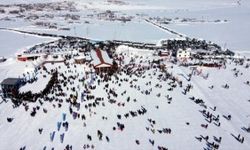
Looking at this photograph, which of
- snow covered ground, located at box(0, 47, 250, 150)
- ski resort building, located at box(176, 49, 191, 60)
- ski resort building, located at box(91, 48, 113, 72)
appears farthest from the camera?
ski resort building, located at box(176, 49, 191, 60)

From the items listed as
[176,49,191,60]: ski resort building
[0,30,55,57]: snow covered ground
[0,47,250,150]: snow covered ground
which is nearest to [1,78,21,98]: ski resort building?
[0,47,250,150]: snow covered ground

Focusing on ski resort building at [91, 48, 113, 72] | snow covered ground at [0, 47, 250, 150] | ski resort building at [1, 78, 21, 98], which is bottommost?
snow covered ground at [0, 47, 250, 150]

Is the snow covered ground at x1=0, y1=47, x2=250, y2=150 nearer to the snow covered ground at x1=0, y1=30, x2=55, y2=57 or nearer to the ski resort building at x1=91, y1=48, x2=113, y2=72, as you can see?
the ski resort building at x1=91, y1=48, x2=113, y2=72

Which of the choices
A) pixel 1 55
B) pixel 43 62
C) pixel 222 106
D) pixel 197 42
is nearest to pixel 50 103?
pixel 43 62

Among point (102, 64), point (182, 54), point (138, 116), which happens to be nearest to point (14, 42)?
point (102, 64)

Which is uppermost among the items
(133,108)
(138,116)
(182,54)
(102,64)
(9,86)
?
(102,64)

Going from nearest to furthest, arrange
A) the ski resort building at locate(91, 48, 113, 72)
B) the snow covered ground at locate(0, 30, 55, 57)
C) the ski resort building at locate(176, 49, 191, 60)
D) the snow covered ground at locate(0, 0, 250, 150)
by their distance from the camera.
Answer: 1. the snow covered ground at locate(0, 0, 250, 150)
2. the ski resort building at locate(91, 48, 113, 72)
3. the ski resort building at locate(176, 49, 191, 60)
4. the snow covered ground at locate(0, 30, 55, 57)

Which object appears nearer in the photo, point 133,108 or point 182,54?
point 133,108

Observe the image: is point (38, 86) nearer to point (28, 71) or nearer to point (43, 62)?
point (28, 71)

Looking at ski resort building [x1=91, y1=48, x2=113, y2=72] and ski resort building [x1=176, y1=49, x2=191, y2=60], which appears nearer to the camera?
ski resort building [x1=91, y1=48, x2=113, y2=72]

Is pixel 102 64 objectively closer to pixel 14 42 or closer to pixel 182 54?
pixel 182 54

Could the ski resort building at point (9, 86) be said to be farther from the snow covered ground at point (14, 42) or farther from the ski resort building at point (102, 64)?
the snow covered ground at point (14, 42)
